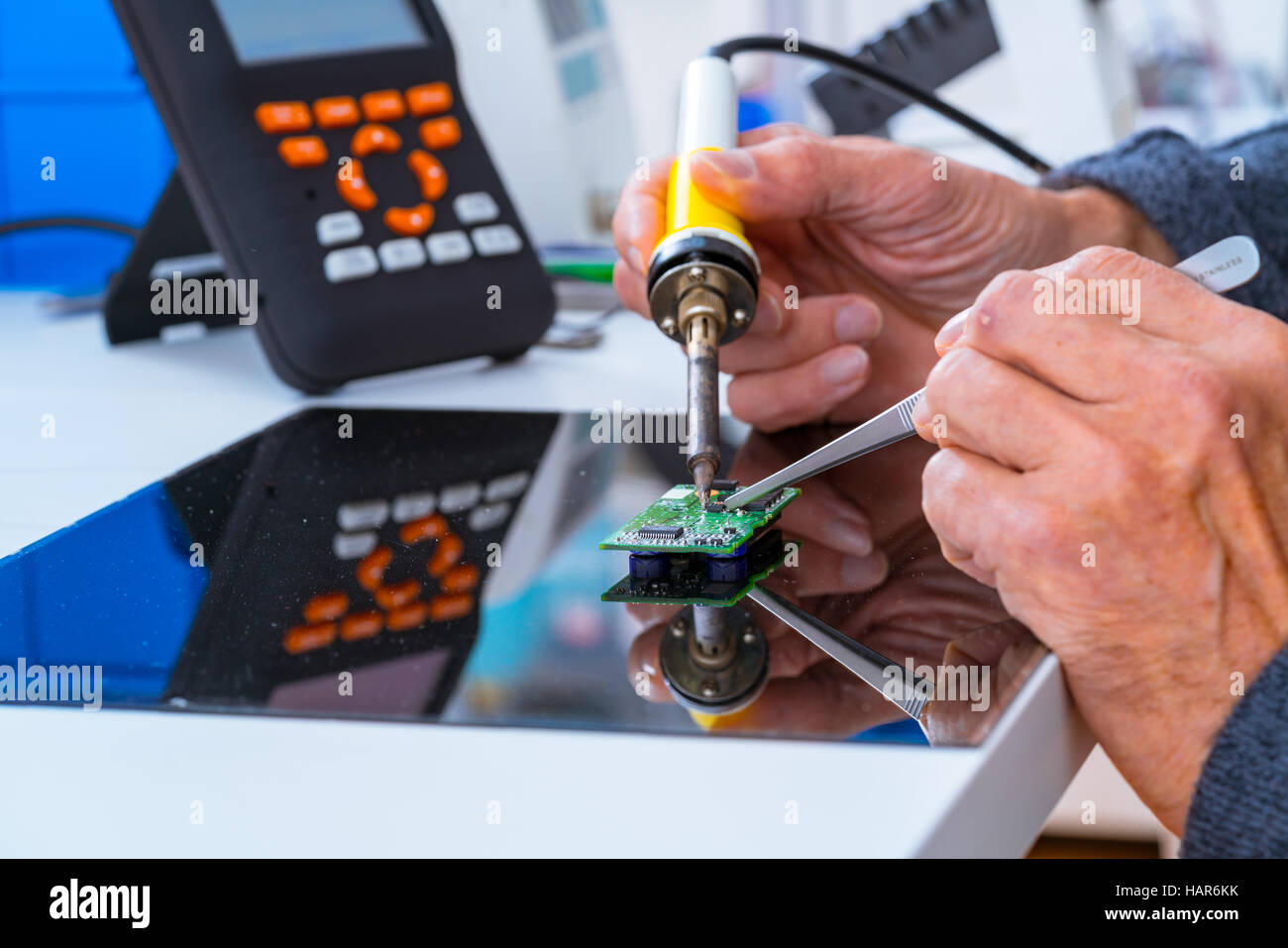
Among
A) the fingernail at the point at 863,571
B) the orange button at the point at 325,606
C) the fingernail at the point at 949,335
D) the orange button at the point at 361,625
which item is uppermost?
the fingernail at the point at 949,335

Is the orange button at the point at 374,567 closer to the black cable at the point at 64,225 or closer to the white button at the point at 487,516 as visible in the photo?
the white button at the point at 487,516

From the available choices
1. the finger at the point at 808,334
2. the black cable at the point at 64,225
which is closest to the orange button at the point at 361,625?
the finger at the point at 808,334

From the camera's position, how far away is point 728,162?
0.61 m

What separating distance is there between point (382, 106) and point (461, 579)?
0.48 m

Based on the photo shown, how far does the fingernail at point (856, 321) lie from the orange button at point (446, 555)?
1.03ft

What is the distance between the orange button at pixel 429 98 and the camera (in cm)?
83

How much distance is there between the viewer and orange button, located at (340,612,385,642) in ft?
1.27

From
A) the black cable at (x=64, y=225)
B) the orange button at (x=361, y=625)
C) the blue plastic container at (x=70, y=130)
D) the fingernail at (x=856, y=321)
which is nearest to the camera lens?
the orange button at (x=361, y=625)

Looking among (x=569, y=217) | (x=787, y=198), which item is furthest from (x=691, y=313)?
(x=569, y=217)

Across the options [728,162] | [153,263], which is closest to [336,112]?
[153,263]

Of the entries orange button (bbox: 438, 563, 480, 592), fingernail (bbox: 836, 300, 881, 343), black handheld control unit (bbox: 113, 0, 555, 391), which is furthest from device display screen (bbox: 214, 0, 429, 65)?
orange button (bbox: 438, 563, 480, 592)

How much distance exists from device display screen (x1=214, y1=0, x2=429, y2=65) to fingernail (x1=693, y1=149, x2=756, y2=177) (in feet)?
1.08

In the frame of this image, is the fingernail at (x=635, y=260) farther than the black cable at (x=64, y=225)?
No

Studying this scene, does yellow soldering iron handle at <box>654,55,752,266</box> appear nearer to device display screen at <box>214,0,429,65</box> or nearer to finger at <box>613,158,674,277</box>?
finger at <box>613,158,674,277</box>
